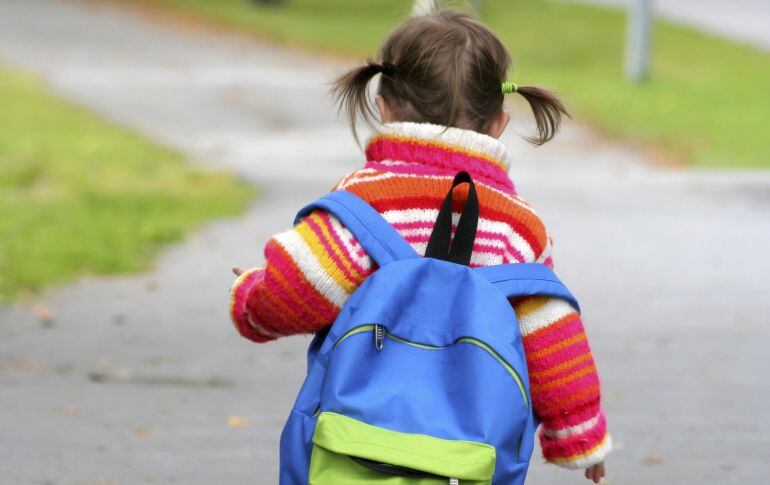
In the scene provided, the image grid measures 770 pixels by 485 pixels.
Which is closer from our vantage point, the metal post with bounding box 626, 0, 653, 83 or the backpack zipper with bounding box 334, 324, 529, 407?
the backpack zipper with bounding box 334, 324, 529, 407

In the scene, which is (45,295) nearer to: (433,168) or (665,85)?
(433,168)

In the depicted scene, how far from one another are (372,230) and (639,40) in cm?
→ 1745

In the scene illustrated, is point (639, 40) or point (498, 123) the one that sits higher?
point (498, 123)

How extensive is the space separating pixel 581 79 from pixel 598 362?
13.7 metres

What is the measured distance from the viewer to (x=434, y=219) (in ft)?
8.77

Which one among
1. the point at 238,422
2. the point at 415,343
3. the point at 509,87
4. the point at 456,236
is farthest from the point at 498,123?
the point at 238,422

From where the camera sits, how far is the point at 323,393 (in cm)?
251

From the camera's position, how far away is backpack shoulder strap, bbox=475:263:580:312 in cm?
262

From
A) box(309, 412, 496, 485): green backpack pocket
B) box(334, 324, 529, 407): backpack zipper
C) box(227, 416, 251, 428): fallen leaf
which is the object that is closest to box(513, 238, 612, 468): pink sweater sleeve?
box(334, 324, 529, 407): backpack zipper

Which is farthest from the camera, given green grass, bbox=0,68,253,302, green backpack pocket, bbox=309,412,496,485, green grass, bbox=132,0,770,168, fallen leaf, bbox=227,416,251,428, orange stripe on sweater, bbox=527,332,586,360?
green grass, bbox=132,0,770,168

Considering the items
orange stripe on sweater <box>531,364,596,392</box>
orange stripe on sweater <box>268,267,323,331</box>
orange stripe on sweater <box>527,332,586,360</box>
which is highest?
orange stripe on sweater <box>268,267,323,331</box>

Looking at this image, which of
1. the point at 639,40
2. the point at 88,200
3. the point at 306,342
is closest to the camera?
the point at 306,342

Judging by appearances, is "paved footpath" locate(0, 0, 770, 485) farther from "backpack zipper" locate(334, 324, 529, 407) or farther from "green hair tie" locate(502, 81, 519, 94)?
"backpack zipper" locate(334, 324, 529, 407)

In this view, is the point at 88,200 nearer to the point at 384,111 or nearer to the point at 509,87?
the point at 384,111
